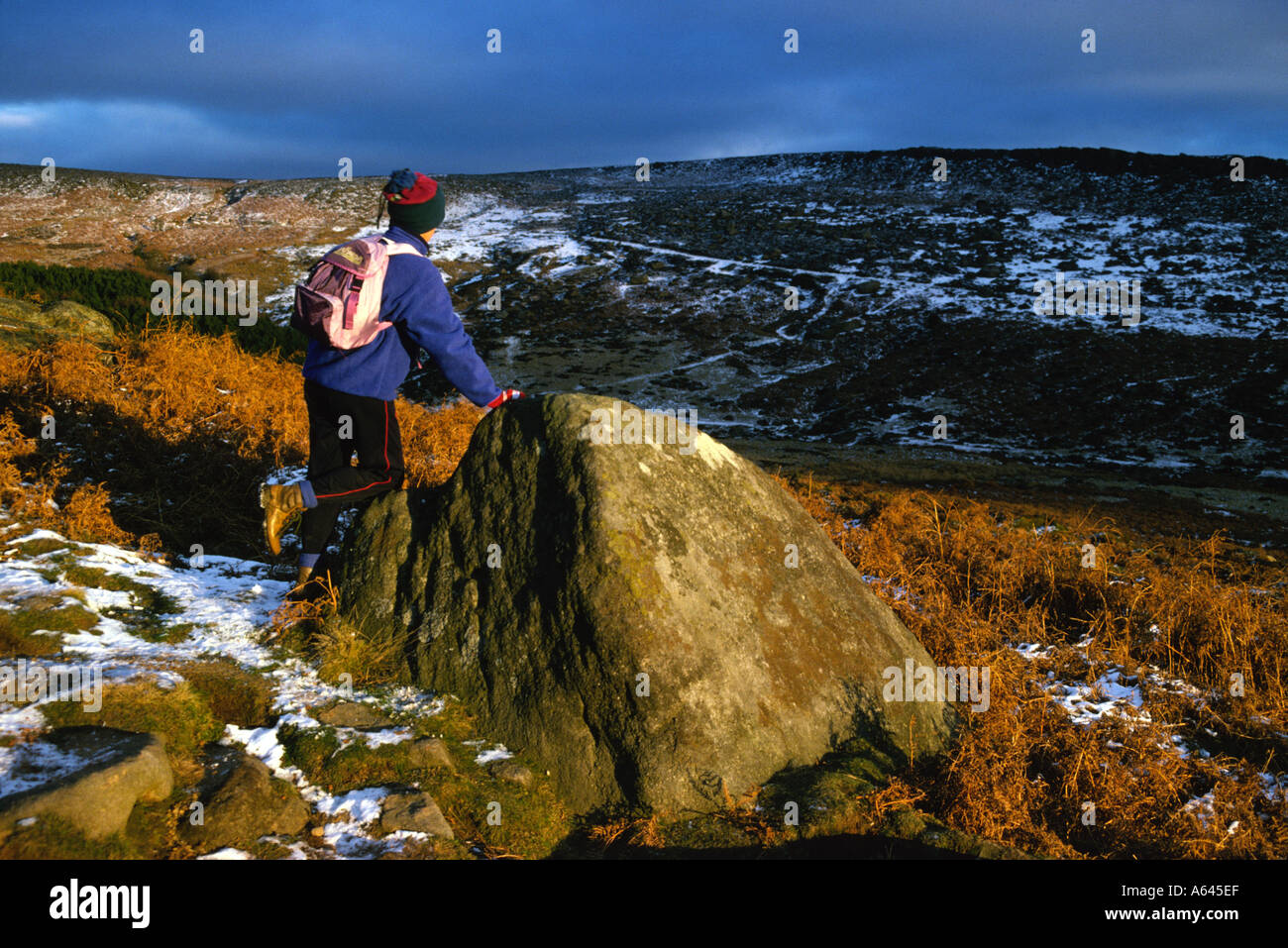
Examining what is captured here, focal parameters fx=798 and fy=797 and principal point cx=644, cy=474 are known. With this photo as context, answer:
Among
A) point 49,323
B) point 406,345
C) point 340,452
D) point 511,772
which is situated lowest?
point 511,772

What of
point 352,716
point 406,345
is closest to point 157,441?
point 406,345

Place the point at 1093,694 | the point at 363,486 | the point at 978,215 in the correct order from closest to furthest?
the point at 363,486
the point at 1093,694
the point at 978,215

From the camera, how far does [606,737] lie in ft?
10.7

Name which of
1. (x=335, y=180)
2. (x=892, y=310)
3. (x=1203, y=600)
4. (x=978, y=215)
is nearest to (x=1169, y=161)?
(x=978, y=215)

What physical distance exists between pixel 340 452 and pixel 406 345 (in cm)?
69

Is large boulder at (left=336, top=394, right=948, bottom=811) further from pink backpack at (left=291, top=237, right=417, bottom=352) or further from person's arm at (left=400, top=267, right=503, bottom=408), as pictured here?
pink backpack at (left=291, top=237, right=417, bottom=352)

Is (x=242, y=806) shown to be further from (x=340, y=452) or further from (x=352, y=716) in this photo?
(x=340, y=452)

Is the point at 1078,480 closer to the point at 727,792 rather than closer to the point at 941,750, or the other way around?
the point at 941,750

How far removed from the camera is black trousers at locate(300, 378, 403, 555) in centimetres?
402

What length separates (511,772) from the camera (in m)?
3.24

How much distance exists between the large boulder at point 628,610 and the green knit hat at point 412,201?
1.03 m

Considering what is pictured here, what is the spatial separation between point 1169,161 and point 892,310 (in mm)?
17605

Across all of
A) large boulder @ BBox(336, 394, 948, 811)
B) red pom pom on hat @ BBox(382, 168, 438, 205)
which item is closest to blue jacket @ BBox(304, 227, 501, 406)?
red pom pom on hat @ BBox(382, 168, 438, 205)

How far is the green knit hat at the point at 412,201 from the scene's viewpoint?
391cm
